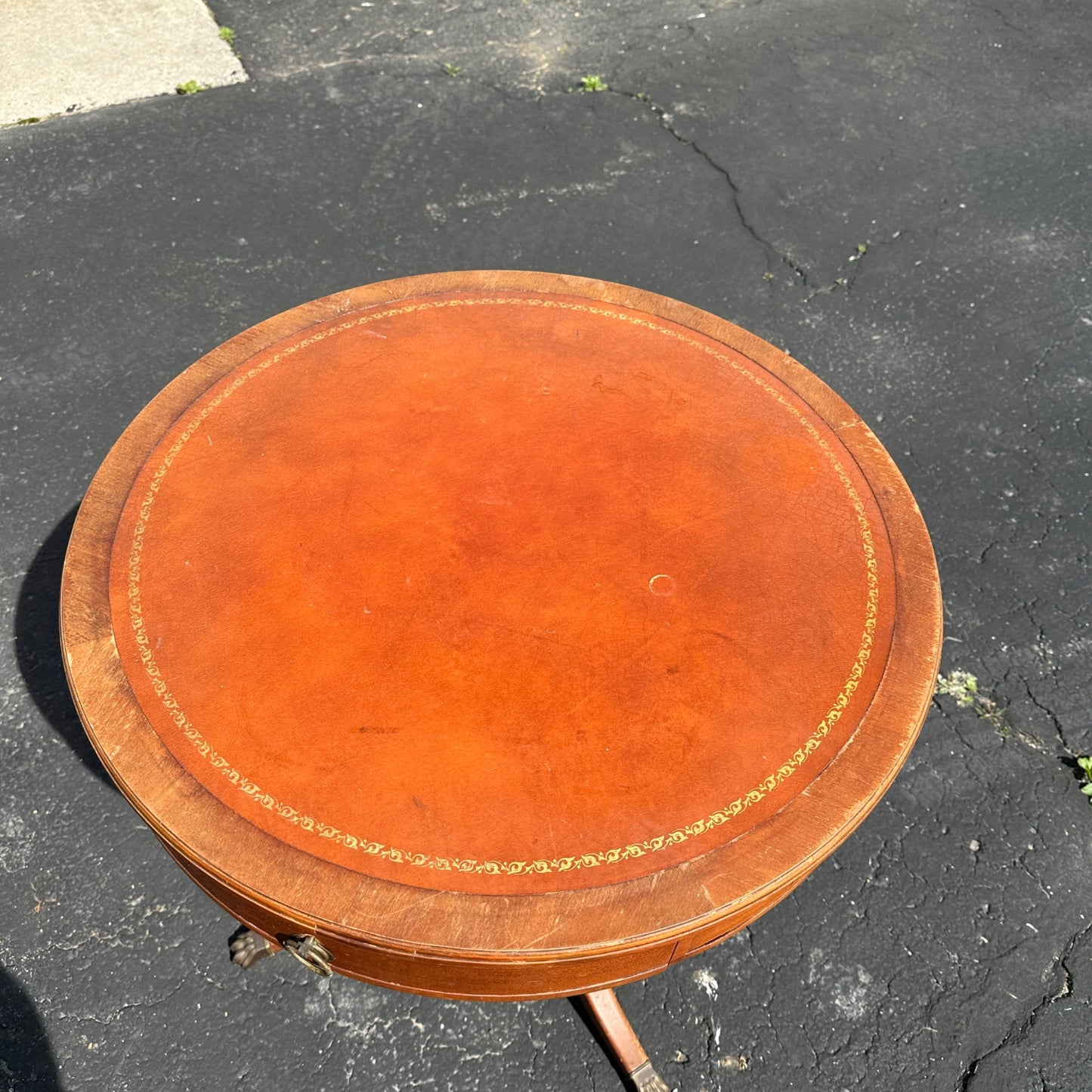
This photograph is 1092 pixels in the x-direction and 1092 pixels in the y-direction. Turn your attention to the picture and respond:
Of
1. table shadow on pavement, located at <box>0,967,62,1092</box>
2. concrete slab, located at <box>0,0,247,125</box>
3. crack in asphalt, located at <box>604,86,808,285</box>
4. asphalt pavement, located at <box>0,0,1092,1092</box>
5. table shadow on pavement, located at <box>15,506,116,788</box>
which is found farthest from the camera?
concrete slab, located at <box>0,0,247,125</box>

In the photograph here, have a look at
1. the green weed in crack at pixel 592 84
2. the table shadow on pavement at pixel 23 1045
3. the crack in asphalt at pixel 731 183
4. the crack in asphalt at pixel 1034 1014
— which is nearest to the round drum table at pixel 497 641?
the table shadow on pavement at pixel 23 1045

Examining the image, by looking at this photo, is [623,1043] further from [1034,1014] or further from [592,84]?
[592,84]

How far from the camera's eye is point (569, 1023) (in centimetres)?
233

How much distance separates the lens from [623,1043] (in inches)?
86.6

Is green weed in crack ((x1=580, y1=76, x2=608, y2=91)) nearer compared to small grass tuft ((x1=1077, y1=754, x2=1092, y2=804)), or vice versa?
small grass tuft ((x1=1077, y1=754, x2=1092, y2=804))

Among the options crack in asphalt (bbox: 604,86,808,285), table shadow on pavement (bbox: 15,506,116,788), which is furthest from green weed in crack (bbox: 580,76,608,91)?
table shadow on pavement (bbox: 15,506,116,788)

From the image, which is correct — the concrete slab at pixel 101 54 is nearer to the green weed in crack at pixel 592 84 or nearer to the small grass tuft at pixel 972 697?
the green weed in crack at pixel 592 84

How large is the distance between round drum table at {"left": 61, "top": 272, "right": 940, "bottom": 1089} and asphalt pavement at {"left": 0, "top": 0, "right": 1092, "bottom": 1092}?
12.8 inches

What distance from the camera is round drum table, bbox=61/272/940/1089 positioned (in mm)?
1634

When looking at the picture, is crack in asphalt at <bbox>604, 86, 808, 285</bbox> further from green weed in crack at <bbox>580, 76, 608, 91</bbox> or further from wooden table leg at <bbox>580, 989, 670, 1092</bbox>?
wooden table leg at <bbox>580, 989, 670, 1092</bbox>

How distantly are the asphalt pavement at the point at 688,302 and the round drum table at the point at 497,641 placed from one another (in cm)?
32

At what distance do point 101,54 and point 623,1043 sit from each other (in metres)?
4.98

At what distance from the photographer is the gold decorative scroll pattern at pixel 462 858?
162 centimetres

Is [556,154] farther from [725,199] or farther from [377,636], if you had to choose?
[377,636]
